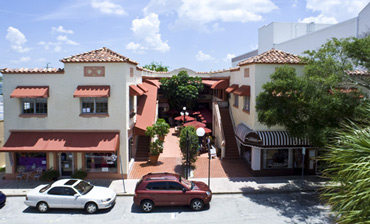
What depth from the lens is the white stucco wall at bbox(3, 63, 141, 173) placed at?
19578mm

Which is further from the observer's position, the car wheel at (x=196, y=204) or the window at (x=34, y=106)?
the window at (x=34, y=106)

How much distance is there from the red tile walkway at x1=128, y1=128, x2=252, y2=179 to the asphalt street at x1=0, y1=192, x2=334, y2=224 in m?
3.90

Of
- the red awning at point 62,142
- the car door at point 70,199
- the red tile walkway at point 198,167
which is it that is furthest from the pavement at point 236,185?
the car door at point 70,199

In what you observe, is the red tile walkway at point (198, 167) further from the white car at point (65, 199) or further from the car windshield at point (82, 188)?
the white car at point (65, 199)

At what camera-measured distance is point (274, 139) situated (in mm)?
19688

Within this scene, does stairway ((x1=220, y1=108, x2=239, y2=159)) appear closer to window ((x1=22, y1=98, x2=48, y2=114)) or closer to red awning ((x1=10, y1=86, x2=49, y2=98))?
window ((x1=22, y1=98, x2=48, y2=114))

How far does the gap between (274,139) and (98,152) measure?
37.4 feet

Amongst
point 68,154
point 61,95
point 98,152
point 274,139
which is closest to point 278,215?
point 274,139

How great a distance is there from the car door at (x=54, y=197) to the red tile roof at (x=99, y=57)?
27.2 ft

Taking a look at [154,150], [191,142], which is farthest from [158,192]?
[154,150]

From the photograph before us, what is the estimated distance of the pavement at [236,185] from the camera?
18.0 m

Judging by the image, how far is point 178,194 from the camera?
15.4 m

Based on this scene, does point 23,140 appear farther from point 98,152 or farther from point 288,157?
point 288,157

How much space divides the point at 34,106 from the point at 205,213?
13189 mm
